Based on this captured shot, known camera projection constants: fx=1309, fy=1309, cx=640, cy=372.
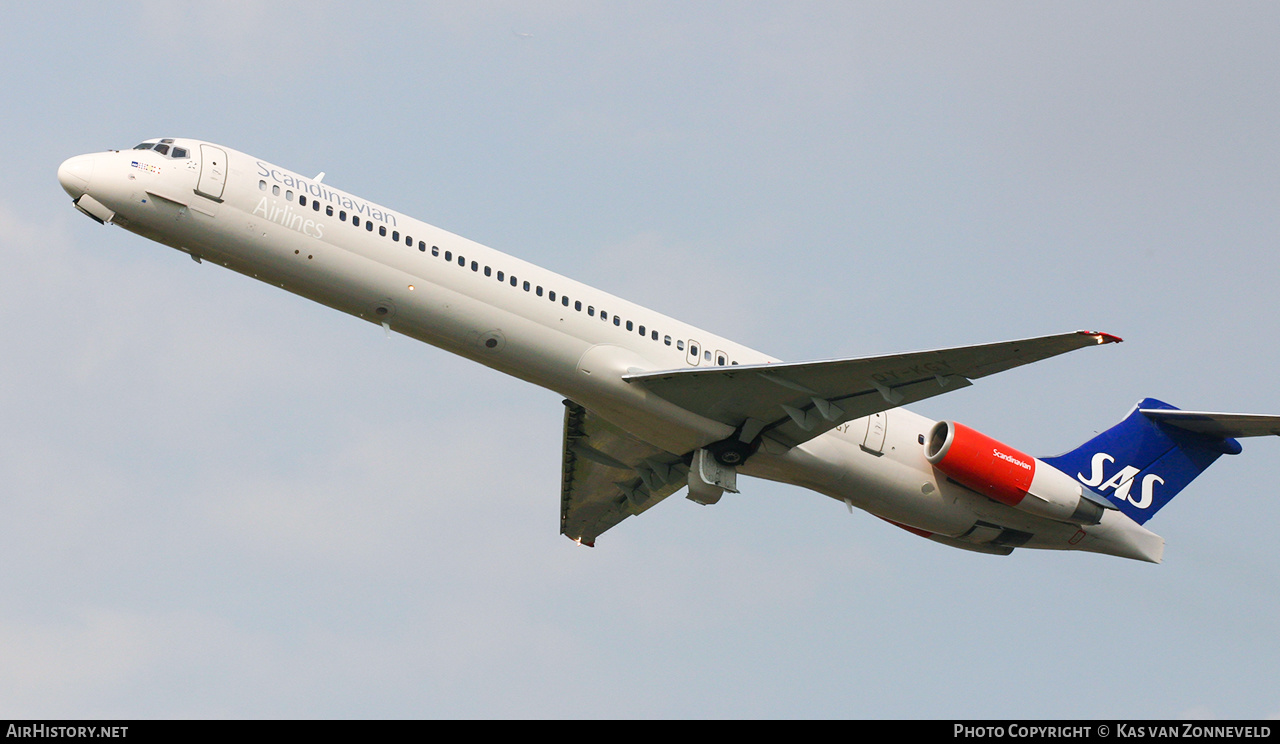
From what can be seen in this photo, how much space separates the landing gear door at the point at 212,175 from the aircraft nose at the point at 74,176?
184cm

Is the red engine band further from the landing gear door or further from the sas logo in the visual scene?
the landing gear door

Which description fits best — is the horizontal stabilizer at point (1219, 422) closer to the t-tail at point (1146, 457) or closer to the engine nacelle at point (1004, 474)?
the t-tail at point (1146, 457)

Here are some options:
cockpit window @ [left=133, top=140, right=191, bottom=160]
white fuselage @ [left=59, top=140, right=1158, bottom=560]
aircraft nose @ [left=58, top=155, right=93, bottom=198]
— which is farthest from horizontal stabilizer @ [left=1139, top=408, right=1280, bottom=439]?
aircraft nose @ [left=58, top=155, right=93, bottom=198]

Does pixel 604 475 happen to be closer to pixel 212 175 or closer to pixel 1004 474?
pixel 1004 474

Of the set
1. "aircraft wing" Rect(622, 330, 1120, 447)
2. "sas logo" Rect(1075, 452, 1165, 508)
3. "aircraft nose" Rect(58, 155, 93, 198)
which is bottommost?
"sas logo" Rect(1075, 452, 1165, 508)

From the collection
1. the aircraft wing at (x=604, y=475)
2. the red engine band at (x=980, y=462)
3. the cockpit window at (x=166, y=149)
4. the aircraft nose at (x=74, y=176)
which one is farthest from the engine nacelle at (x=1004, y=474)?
the aircraft nose at (x=74, y=176)

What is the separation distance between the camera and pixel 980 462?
28.1 metres

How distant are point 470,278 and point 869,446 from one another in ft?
30.4

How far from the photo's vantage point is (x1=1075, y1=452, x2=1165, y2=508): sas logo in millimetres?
30070

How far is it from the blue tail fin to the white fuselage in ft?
17.1

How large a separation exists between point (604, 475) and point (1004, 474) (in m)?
9.37

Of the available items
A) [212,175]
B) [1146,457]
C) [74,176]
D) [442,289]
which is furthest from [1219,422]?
[74,176]
